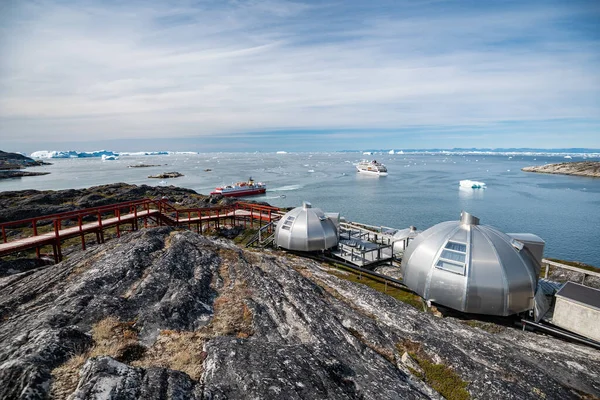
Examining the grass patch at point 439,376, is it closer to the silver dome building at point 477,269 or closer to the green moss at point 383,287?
the silver dome building at point 477,269

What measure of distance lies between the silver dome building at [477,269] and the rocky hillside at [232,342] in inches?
76.1

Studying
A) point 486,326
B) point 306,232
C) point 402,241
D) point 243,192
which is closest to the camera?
point 486,326

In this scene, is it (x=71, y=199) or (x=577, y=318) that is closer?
(x=577, y=318)

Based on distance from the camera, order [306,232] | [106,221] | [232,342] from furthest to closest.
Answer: [306,232]
[106,221]
[232,342]

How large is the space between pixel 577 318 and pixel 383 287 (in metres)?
10.2

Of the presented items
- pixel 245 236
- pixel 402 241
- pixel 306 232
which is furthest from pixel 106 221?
pixel 402 241

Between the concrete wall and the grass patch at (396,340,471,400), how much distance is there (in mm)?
10186

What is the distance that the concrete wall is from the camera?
1402 cm

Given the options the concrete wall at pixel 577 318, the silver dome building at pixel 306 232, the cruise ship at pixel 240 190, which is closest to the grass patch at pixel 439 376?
the concrete wall at pixel 577 318

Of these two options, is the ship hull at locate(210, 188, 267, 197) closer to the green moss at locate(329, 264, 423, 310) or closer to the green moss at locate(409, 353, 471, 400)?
the green moss at locate(329, 264, 423, 310)

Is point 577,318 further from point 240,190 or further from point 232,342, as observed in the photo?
point 240,190

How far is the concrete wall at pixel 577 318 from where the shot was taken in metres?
14.0

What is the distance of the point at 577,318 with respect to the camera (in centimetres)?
1458

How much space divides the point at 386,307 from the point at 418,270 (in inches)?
220
